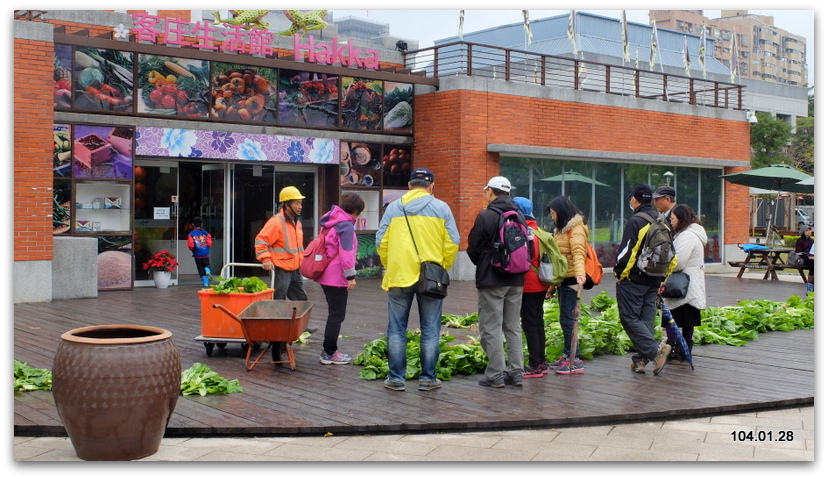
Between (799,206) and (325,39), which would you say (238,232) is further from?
(799,206)

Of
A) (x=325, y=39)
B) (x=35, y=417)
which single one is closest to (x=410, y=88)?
(x=325, y=39)

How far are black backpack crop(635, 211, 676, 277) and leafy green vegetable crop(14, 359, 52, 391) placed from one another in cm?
545

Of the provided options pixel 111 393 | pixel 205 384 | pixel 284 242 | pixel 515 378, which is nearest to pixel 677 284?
pixel 515 378

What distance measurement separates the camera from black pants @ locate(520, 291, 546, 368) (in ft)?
29.5

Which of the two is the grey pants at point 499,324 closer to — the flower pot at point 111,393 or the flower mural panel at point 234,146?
the flower pot at point 111,393

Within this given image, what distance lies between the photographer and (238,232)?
19406 millimetres

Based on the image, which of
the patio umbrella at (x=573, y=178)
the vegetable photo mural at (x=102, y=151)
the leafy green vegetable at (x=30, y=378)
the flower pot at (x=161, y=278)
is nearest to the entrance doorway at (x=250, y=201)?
the flower pot at (x=161, y=278)

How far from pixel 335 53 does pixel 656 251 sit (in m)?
12.0

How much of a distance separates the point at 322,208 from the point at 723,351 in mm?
11043

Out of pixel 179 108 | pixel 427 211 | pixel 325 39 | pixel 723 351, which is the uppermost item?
pixel 325 39

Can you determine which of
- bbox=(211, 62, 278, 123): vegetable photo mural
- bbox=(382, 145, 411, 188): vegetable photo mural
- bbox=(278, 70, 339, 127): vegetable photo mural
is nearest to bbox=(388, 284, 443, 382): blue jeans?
bbox=(211, 62, 278, 123): vegetable photo mural

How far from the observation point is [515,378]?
27.9 ft

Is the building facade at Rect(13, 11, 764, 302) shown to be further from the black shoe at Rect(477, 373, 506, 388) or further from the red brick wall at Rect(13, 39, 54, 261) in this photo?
the black shoe at Rect(477, 373, 506, 388)

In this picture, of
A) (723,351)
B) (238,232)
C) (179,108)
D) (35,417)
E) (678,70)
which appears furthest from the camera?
(678,70)
